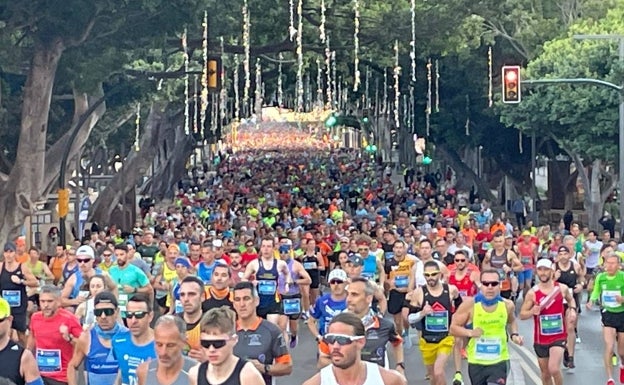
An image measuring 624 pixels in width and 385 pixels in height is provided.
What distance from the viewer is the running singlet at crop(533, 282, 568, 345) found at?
13.5m

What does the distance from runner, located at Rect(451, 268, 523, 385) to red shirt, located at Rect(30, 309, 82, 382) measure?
328 cm

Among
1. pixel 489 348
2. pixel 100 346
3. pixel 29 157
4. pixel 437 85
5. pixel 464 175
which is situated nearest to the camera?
pixel 100 346

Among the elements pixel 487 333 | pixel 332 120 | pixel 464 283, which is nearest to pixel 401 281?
pixel 464 283

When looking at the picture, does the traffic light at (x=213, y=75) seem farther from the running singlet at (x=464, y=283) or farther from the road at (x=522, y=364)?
the running singlet at (x=464, y=283)

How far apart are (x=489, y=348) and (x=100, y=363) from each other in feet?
11.8

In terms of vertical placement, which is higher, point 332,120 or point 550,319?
point 332,120

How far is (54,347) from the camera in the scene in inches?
441

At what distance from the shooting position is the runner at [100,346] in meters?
9.80

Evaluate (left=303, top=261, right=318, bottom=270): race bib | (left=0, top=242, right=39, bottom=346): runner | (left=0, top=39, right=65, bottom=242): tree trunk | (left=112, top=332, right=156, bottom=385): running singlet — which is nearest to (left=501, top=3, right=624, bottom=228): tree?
(left=303, top=261, right=318, bottom=270): race bib

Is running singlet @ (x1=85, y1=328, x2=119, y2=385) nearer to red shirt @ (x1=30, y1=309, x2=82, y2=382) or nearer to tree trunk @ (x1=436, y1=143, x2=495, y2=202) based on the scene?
red shirt @ (x1=30, y1=309, x2=82, y2=382)

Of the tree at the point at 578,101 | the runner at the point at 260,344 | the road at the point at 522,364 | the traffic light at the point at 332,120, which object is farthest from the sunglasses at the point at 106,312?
the traffic light at the point at 332,120

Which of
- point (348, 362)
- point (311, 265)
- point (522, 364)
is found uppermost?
point (348, 362)

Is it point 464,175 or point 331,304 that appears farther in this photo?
point 464,175

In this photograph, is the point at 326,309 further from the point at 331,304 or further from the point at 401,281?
the point at 401,281
